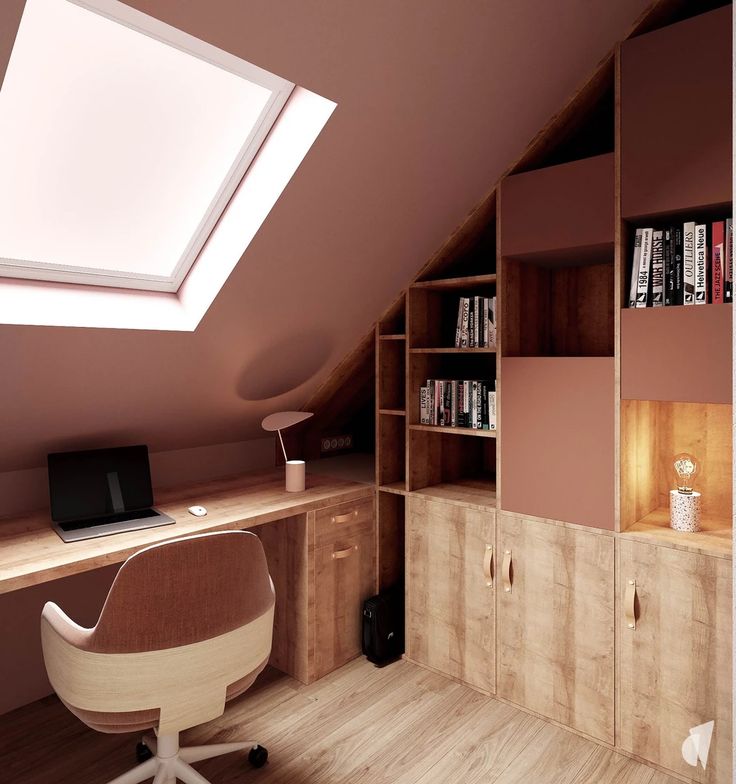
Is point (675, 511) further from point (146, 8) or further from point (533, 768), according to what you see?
point (146, 8)

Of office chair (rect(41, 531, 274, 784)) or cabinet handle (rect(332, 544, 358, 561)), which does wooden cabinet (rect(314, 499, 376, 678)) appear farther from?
office chair (rect(41, 531, 274, 784))

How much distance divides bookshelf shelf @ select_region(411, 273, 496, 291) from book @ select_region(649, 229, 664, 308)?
0.61m

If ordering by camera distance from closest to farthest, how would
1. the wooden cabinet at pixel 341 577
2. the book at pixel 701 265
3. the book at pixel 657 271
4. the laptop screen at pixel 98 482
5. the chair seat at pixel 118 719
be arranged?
the chair seat at pixel 118 719, the book at pixel 701 265, the book at pixel 657 271, the laptop screen at pixel 98 482, the wooden cabinet at pixel 341 577

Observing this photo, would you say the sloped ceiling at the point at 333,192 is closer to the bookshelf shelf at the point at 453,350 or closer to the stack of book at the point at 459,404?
the bookshelf shelf at the point at 453,350

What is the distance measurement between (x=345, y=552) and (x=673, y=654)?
4.37 feet

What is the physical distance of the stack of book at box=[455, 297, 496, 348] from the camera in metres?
2.52

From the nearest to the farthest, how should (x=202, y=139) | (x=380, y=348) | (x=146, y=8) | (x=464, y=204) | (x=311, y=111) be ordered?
(x=146, y=8) → (x=311, y=111) → (x=202, y=139) → (x=464, y=204) → (x=380, y=348)

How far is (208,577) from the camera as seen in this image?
64.5 inches

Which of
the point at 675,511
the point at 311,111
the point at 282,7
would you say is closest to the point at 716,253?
the point at 675,511

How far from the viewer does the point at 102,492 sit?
7.77 feet

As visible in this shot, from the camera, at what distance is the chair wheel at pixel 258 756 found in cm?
209

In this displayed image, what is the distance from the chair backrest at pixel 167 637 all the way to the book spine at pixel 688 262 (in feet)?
5.12

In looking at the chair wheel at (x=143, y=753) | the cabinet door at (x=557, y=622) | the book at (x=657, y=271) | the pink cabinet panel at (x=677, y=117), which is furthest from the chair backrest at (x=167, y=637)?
the pink cabinet panel at (x=677, y=117)

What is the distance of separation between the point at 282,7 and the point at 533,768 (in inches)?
96.3
